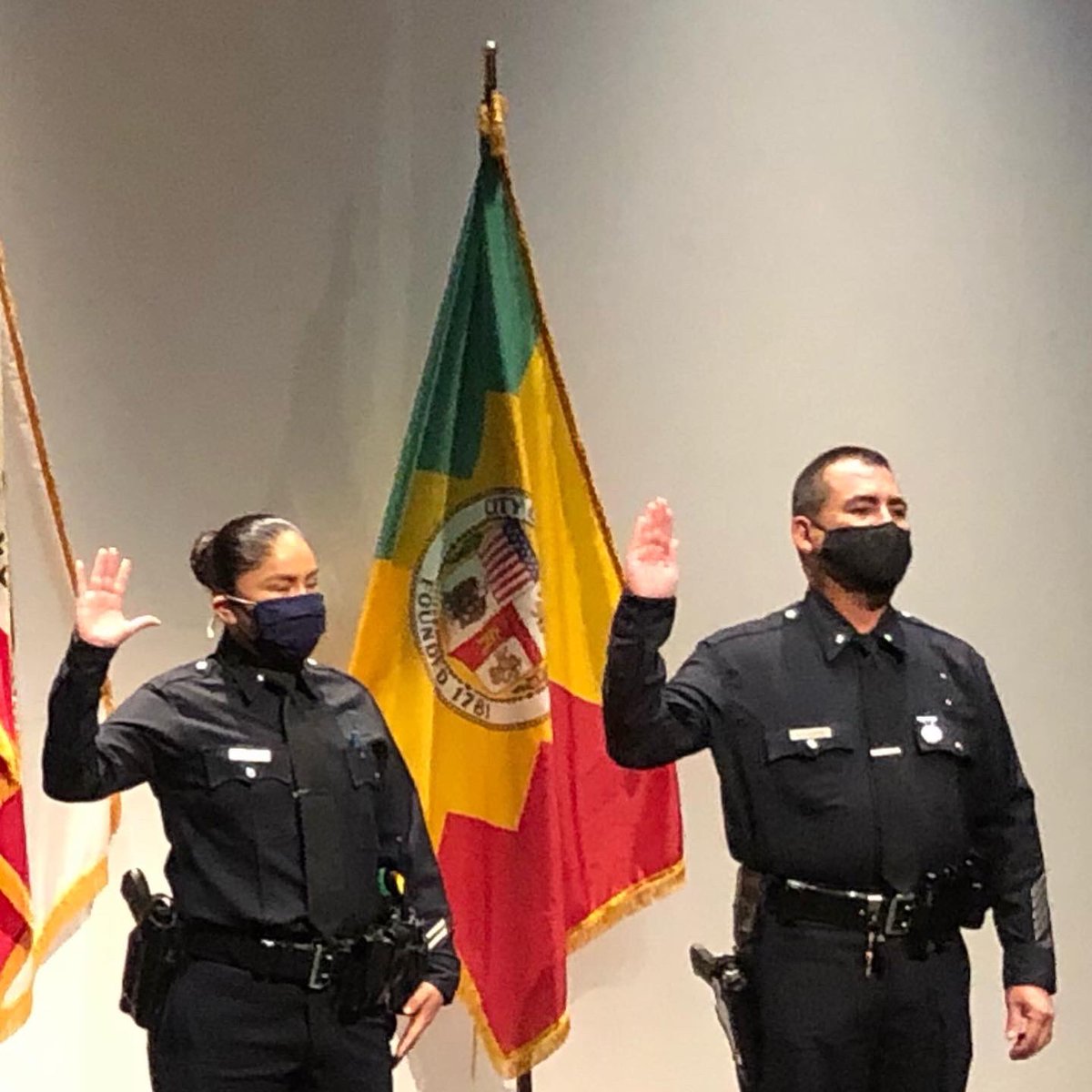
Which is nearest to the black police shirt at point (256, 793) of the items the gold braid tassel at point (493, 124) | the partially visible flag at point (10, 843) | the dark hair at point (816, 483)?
the partially visible flag at point (10, 843)

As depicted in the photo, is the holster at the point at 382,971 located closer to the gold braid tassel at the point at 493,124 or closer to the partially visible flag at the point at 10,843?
the partially visible flag at the point at 10,843

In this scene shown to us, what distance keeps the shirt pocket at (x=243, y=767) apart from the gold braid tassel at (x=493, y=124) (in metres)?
1.21

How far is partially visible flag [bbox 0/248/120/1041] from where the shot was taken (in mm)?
2529

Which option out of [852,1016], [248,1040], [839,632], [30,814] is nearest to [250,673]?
[248,1040]

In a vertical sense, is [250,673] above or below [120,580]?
below

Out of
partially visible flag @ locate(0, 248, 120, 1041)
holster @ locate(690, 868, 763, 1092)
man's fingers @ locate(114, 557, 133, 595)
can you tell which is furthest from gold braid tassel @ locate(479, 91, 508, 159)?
holster @ locate(690, 868, 763, 1092)

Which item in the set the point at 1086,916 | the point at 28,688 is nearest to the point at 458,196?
the point at 28,688

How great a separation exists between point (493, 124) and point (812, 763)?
132cm

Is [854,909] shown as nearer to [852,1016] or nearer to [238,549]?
[852,1016]

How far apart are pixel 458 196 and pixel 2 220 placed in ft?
2.80

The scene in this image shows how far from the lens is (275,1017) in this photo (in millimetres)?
2184

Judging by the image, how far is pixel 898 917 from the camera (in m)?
2.16

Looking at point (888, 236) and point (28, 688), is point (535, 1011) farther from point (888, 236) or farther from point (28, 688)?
point (888, 236)

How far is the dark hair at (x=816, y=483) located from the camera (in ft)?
7.47
